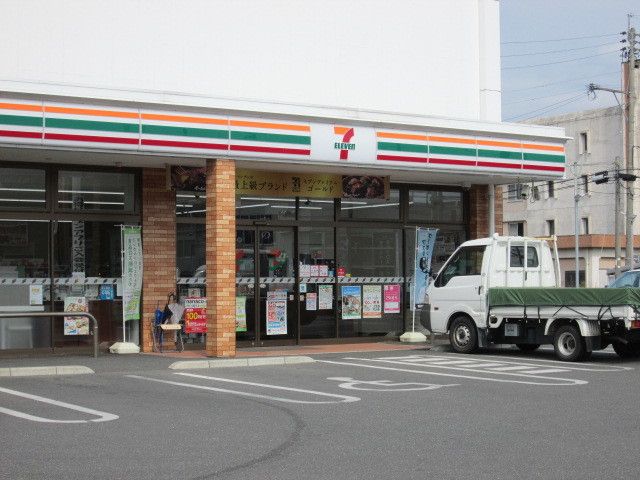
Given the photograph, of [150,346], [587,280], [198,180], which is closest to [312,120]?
[198,180]

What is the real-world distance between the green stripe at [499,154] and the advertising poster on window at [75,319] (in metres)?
8.53

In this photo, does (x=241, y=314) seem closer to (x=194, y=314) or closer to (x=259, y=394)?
(x=194, y=314)

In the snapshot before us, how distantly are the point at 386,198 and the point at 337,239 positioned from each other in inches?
58.2

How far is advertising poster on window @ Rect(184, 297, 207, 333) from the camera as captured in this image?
20.1 m

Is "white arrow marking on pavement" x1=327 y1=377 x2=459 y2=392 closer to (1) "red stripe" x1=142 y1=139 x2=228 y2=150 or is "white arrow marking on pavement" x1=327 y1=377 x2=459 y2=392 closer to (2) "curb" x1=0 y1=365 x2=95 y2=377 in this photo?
(2) "curb" x1=0 y1=365 x2=95 y2=377

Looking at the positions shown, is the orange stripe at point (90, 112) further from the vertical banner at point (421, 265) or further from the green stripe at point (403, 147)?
the vertical banner at point (421, 265)

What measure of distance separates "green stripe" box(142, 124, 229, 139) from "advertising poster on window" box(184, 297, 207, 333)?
3889mm

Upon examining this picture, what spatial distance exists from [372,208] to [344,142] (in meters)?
3.49

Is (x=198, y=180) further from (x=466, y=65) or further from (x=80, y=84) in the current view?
(x=466, y=65)

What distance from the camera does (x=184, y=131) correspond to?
1753 cm

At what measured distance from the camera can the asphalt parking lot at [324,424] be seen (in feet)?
25.8

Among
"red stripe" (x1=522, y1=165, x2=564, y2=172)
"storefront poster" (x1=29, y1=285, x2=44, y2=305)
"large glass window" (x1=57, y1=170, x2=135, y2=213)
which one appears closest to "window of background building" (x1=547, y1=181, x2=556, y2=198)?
"red stripe" (x1=522, y1=165, x2=564, y2=172)

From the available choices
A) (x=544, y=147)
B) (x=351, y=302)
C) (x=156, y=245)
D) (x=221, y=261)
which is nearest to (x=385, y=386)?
(x=221, y=261)

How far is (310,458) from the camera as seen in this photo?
324 inches
